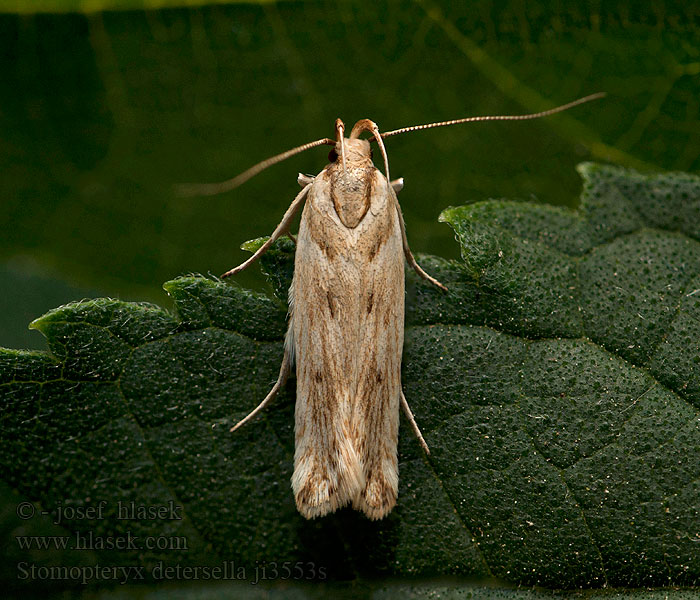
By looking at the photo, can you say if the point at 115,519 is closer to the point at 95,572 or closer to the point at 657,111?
the point at 95,572

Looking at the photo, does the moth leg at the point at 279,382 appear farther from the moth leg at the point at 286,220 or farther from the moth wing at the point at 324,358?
the moth leg at the point at 286,220

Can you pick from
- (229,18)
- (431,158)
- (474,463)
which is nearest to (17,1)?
(229,18)

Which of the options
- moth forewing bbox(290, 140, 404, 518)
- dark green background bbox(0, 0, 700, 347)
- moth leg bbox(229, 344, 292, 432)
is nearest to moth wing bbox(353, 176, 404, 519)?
moth forewing bbox(290, 140, 404, 518)

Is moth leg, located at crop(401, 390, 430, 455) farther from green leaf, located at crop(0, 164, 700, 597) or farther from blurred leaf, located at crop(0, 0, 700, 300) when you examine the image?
blurred leaf, located at crop(0, 0, 700, 300)

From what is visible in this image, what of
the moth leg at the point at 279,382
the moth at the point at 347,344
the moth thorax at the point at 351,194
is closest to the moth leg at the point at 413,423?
the moth at the point at 347,344

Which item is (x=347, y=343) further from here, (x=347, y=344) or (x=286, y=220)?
(x=286, y=220)
